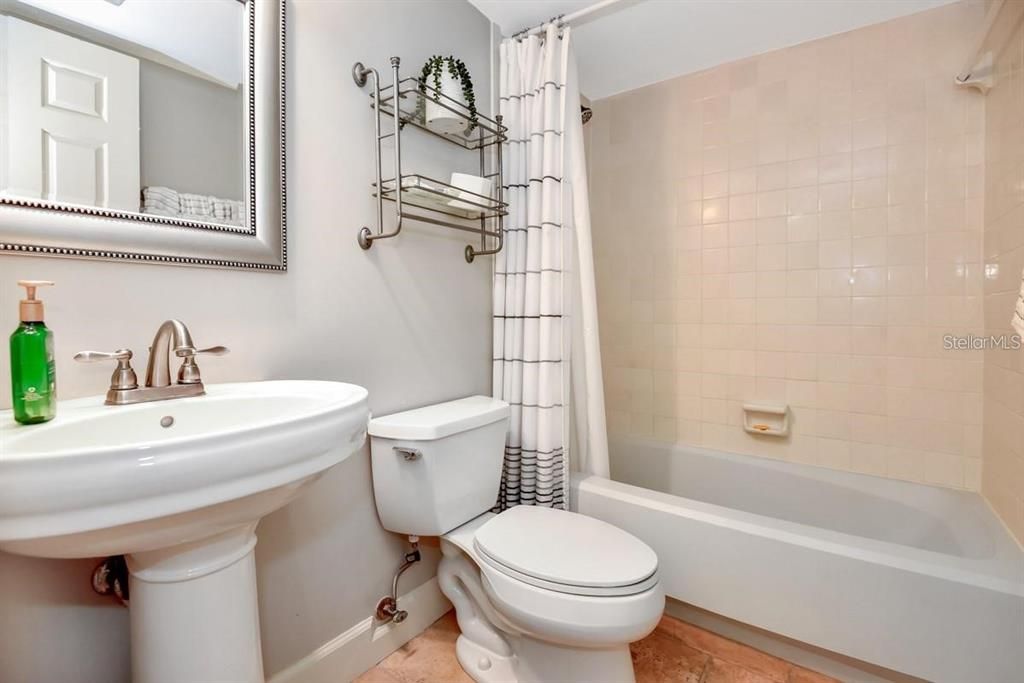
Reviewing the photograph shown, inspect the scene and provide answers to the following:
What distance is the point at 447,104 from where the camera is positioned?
1445mm

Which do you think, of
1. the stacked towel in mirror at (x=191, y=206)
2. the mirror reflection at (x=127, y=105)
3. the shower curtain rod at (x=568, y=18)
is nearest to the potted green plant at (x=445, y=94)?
the shower curtain rod at (x=568, y=18)

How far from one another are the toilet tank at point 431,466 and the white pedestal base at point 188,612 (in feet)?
1.60

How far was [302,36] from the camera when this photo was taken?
1.17 metres

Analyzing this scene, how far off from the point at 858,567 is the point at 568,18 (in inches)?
74.6

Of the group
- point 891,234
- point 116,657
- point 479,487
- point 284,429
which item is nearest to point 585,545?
point 479,487

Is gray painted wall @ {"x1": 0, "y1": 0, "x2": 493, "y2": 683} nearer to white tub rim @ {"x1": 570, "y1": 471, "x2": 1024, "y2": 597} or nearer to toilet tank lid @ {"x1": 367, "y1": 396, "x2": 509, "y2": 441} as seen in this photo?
toilet tank lid @ {"x1": 367, "y1": 396, "x2": 509, "y2": 441}

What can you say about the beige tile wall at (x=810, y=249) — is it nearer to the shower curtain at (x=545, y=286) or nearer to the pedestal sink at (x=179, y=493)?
the shower curtain at (x=545, y=286)

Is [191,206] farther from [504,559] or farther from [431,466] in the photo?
[504,559]

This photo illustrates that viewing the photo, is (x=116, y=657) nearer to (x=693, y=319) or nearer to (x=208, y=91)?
(x=208, y=91)

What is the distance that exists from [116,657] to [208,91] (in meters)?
1.17

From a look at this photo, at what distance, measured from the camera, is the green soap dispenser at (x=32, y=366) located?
687 millimetres

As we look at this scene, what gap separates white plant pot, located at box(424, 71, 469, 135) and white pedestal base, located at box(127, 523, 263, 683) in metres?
1.21

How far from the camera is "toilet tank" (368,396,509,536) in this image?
1.26 metres

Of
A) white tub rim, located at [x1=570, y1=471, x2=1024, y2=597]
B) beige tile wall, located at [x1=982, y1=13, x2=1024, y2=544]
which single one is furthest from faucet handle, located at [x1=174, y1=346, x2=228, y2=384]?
beige tile wall, located at [x1=982, y1=13, x2=1024, y2=544]
